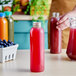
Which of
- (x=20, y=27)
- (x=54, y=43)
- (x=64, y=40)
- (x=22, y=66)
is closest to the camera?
(x=22, y=66)

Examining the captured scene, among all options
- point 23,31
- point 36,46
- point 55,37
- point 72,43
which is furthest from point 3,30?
point 23,31

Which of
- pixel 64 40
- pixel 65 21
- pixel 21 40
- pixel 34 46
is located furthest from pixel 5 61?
pixel 21 40

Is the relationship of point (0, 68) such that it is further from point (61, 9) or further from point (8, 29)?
point (61, 9)

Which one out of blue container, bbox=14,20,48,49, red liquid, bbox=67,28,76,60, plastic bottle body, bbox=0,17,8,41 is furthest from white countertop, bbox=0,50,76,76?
blue container, bbox=14,20,48,49

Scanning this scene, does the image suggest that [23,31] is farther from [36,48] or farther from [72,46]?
[36,48]

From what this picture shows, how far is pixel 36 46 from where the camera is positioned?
1035mm

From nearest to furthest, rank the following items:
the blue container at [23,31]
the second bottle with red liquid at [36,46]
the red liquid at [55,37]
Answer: the second bottle with red liquid at [36,46] → the red liquid at [55,37] → the blue container at [23,31]

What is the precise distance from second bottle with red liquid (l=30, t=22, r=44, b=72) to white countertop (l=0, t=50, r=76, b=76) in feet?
0.12

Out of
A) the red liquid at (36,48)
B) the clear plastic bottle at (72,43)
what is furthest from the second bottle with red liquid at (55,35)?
the red liquid at (36,48)

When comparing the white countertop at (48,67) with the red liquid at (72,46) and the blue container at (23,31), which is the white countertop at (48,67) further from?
the blue container at (23,31)

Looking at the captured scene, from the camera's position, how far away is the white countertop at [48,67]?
103 cm

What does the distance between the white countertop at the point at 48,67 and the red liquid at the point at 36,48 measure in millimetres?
35

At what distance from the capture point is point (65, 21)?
4.91 ft

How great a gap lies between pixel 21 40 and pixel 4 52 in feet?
5.48
